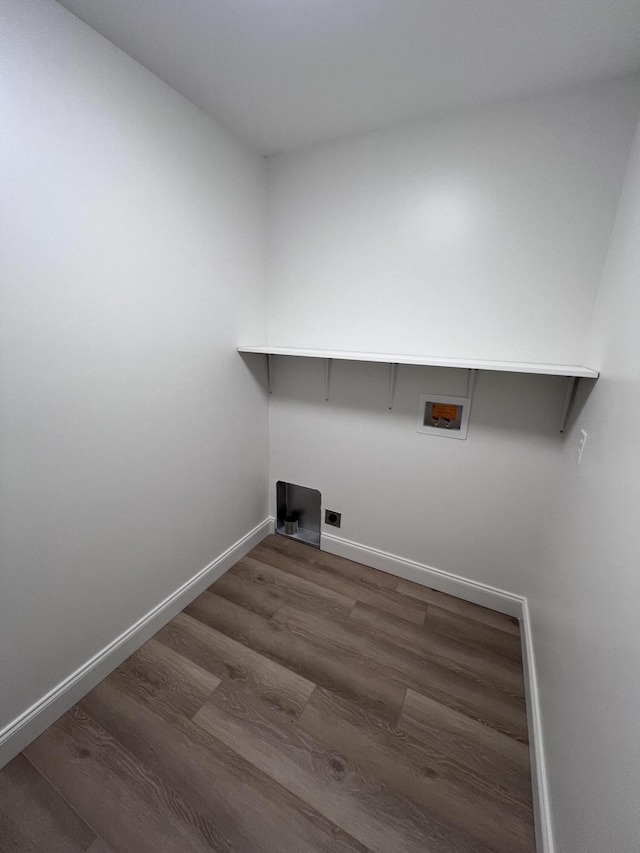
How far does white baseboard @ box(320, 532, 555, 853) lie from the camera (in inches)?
39.3

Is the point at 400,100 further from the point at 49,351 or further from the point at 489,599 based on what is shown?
the point at 489,599

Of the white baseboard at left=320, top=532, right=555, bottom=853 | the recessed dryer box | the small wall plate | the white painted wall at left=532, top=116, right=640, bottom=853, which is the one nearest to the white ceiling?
the white painted wall at left=532, top=116, right=640, bottom=853

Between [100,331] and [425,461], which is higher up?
A: [100,331]

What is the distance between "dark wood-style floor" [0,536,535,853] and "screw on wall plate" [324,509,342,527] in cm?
53

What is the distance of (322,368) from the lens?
1975 millimetres

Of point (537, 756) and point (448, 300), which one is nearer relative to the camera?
point (537, 756)

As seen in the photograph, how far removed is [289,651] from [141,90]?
2390 millimetres

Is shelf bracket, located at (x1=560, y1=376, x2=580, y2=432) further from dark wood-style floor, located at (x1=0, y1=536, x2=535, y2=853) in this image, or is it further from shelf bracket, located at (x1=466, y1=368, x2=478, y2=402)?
dark wood-style floor, located at (x1=0, y1=536, x2=535, y2=853)

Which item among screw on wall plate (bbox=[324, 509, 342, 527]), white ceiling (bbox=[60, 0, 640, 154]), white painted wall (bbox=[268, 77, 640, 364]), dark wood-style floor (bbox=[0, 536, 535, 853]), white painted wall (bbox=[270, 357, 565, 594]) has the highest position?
white ceiling (bbox=[60, 0, 640, 154])

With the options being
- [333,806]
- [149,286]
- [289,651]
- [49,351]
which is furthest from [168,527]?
[333,806]

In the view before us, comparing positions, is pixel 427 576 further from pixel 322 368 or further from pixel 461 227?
pixel 461 227

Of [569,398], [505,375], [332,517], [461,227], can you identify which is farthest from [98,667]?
[461,227]

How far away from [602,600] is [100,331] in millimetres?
1750

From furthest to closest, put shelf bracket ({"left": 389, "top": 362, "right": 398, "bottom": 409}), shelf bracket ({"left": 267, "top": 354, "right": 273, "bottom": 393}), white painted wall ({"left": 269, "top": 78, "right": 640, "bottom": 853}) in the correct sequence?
shelf bracket ({"left": 267, "top": 354, "right": 273, "bottom": 393})
shelf bracket ({"left": 389, "top": 362, "right": 398, "bottom": 409})
white painted wall ({"left": 269, "top": 78, "right": 640, "bottom": 853})
